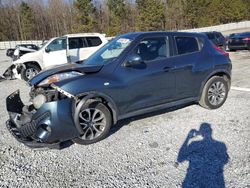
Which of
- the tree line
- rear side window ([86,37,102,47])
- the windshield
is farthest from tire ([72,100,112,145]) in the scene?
the tree line

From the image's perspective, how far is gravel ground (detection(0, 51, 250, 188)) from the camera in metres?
3.12

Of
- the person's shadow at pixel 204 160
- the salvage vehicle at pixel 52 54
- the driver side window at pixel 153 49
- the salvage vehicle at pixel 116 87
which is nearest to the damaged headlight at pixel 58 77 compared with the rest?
the salvage vehicle at pixel 116 87

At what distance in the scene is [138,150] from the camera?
3.84 meters

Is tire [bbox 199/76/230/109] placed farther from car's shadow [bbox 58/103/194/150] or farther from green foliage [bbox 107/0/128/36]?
green foliage [bbox 107/0/128/36]

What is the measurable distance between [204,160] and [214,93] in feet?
7.63

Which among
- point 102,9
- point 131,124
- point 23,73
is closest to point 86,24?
point 102,9

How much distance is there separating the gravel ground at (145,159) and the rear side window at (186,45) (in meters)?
1.32

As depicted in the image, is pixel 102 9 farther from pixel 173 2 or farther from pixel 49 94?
pixel 49 94

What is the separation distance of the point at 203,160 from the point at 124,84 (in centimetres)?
169

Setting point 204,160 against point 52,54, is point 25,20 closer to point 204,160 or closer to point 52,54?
point 52,54

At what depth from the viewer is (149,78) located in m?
4.47

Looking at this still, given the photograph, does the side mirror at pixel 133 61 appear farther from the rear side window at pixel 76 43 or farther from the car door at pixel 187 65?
the rear side window at pixel 76 43

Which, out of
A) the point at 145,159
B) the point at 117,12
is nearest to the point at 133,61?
the point at 145,159

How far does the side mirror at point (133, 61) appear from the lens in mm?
4254
